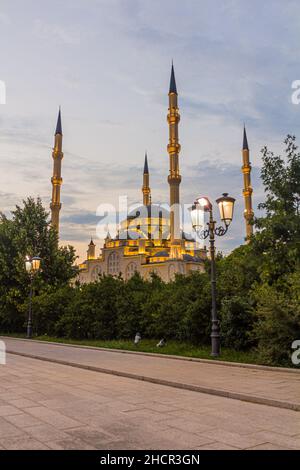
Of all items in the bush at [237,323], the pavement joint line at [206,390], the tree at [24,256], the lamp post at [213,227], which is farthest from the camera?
the tree at [24,256]

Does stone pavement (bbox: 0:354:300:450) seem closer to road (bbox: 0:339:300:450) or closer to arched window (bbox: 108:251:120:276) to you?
road (bbox: 0:339:300:450)

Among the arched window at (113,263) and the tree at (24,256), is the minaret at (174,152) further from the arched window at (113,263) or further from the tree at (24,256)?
the arched window at (113,263)

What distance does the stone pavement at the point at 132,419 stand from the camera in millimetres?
4629

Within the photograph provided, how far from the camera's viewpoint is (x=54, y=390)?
809cm

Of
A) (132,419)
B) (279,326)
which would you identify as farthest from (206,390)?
(279,326)

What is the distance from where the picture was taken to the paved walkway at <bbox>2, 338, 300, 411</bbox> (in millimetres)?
7113

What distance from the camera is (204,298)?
599 inches

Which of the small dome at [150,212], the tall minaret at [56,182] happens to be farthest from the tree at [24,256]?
the small dome at [150,212]

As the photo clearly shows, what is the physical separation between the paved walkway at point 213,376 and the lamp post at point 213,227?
1153mm

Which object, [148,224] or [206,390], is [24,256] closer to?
[206,390]

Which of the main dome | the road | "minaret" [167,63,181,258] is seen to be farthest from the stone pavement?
the main dome

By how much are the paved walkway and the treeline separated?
1.54m
